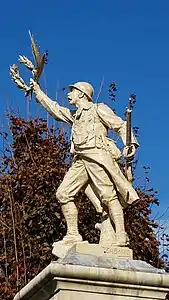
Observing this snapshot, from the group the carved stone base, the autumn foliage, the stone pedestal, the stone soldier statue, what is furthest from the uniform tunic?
the autumn foliage

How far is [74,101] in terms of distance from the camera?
9773 millimetres

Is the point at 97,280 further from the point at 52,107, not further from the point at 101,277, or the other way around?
the point at 52,107

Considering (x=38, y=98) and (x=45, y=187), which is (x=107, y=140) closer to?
(x=38, y=98)

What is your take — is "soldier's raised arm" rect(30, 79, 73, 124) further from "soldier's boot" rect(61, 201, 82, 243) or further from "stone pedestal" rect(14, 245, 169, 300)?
"stone pedestal" rect(14, 245, 169, 300)

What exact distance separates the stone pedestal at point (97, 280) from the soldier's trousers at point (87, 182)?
0.69m

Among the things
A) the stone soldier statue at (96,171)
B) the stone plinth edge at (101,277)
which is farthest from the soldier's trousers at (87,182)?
the stone plinth edge at (101,277)

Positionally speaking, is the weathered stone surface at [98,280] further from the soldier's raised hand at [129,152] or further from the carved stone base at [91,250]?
the soldier's raised hand at [129,152]

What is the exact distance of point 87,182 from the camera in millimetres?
9359

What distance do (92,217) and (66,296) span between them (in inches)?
404

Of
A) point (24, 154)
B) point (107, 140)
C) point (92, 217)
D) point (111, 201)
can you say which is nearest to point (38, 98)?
point (107, 140)

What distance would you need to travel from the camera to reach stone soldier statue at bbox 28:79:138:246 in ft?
29.8

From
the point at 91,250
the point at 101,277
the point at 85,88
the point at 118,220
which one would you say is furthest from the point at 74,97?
the point at 101,277

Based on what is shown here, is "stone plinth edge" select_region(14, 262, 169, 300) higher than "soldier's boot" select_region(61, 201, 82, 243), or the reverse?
"soldier's boot" select_region(61, 201, 82, 243)

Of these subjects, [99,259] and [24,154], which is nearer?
[99,259]
